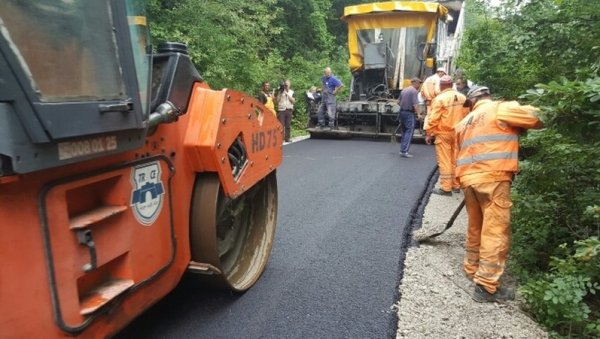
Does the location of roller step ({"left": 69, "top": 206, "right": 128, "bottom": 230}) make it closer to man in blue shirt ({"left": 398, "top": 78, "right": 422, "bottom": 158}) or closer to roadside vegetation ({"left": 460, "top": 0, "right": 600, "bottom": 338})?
roadside vegetation ({"left": 460, "top": 0, "right": 600, "bottom": 338})

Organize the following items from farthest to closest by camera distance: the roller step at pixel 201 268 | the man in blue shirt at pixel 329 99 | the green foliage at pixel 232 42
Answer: the man in blue shirt at pixel 329 99, the green foliage at pixel 232 42, the roller step at pixel 201 268

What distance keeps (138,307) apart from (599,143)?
247 cm

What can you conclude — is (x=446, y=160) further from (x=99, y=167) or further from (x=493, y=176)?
(x=99, y=167)

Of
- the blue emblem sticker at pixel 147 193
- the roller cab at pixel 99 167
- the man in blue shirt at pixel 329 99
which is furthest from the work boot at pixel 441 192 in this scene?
the man in blue shirt at pixel 329 99

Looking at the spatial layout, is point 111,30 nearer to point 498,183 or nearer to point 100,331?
point 100,331

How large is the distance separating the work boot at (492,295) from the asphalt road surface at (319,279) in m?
0.53

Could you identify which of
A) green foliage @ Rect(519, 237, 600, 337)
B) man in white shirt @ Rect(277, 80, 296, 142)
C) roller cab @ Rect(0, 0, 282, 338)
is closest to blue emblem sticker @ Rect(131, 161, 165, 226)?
roller cab @ Rect(0, 0, 282, 338)

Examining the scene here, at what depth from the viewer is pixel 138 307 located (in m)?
1.98

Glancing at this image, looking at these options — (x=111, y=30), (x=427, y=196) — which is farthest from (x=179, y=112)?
(x=427, y=196)

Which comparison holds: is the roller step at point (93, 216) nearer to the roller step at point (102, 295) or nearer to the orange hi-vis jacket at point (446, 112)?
the roller step at point (102, 295)

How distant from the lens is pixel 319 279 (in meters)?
3.29

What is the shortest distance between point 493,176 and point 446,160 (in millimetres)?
2785

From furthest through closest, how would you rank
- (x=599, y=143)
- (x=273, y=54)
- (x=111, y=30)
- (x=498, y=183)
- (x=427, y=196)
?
1. (x=273, y=54)
2. (x=427, y=196)
3. (x=498, y=183)
4. (x=599, y=143)
5. (x=111, y=30)

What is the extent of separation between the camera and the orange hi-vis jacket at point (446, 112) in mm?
5629
